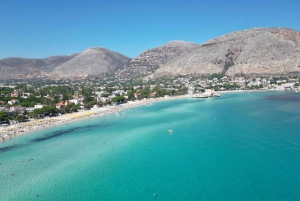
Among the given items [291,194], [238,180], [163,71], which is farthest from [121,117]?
[163,71]

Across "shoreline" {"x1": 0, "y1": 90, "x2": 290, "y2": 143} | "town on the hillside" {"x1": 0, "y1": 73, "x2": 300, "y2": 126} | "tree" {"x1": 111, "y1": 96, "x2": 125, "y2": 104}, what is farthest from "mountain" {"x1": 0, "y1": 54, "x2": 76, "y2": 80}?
"shoreline" {"x1": 0, "y1": 90, "x2": 290, "y2": 143}

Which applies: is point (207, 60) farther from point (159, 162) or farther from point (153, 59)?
point (159, 162)

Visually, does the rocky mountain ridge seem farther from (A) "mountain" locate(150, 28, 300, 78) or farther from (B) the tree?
(B) the tree

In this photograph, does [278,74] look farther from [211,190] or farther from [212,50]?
[211,190]

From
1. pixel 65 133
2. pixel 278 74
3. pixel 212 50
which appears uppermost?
pixel 212 50

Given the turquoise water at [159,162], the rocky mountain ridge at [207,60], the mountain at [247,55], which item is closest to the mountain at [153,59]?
the rocky mountain ridge at [207,60]

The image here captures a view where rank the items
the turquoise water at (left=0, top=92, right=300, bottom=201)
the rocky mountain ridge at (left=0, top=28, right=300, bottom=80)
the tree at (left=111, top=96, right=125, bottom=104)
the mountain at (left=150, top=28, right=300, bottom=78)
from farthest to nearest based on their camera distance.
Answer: the rocky mountain ridge at (left=0, top=28, right=300, bottom=80)
the mountain at (left=150, top=28, right=300, bottom=78)
the tree at (left=111, top=96, right=125, bottom=104)
the turquoise water at (left=0, top=92, right=300, bottom=201)
